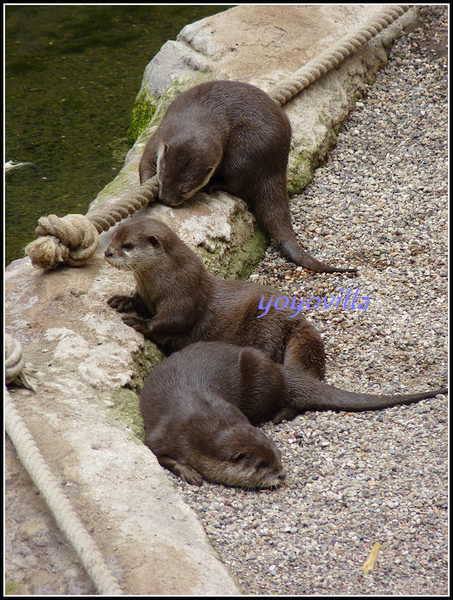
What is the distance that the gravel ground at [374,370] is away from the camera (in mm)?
2176

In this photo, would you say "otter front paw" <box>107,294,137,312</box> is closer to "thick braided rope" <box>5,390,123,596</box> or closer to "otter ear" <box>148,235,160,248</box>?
"otter ear" <box>148,235,160,248</box>

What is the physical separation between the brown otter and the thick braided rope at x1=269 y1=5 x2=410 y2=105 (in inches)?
18.8

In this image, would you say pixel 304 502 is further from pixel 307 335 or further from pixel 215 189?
pixel 215 189

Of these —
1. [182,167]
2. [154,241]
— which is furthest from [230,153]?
[154,241]

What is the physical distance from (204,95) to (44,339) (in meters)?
1.80

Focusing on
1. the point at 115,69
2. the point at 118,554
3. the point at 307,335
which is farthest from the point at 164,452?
the point at 115,69

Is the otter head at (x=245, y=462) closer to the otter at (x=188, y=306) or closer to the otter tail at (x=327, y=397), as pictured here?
the otter tail at (x=327, y=397)

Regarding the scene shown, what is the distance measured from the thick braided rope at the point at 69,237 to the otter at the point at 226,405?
0.73 metres

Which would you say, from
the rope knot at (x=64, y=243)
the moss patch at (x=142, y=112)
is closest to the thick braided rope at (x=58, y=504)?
the rope knot at (x=64, y=243)

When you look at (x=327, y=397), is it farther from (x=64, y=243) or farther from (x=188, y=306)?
(x=64, y=243)

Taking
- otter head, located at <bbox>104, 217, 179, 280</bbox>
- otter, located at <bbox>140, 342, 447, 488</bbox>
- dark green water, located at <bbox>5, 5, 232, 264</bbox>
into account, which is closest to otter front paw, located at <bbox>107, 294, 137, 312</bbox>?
otter head, located at <bbox>104, 217, 179, 280</bbox>

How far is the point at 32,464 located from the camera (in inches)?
81.2

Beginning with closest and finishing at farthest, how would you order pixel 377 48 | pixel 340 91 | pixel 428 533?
1. pixel 428 533
2. pixel 340 91
3. pixel 377 48

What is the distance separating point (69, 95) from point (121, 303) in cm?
392
